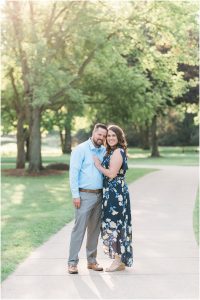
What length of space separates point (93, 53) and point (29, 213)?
43.8 ft

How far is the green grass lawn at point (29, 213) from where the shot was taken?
28.5ft

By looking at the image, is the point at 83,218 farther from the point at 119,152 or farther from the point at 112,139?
the point at 112,139

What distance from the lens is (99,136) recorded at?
7.29 m

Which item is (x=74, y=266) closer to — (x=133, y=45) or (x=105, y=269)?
(x=105, y=269)

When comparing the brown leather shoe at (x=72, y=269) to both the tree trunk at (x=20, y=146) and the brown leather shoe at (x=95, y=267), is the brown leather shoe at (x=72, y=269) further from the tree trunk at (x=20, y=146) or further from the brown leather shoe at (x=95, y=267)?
the tree trunk at (x=20, y=146)

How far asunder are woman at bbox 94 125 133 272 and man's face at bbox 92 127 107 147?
68mm

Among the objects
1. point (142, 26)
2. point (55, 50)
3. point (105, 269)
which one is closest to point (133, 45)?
point (142, 26)

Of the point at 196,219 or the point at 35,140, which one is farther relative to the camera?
the point at 35,140

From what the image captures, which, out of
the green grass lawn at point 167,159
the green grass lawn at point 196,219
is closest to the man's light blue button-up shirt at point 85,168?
the green grass lawn at point 196,219

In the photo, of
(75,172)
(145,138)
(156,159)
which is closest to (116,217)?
(75,172)

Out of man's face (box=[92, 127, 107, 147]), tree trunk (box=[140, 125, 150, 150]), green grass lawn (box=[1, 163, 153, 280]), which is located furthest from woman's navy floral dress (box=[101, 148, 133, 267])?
tree trunk (box=[140, 125, 150, 150])

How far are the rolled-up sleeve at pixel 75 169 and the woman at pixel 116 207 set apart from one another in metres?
0.22

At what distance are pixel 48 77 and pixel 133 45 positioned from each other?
4.85m

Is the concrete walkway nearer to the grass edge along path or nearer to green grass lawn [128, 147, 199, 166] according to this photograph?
the grass edge along path
